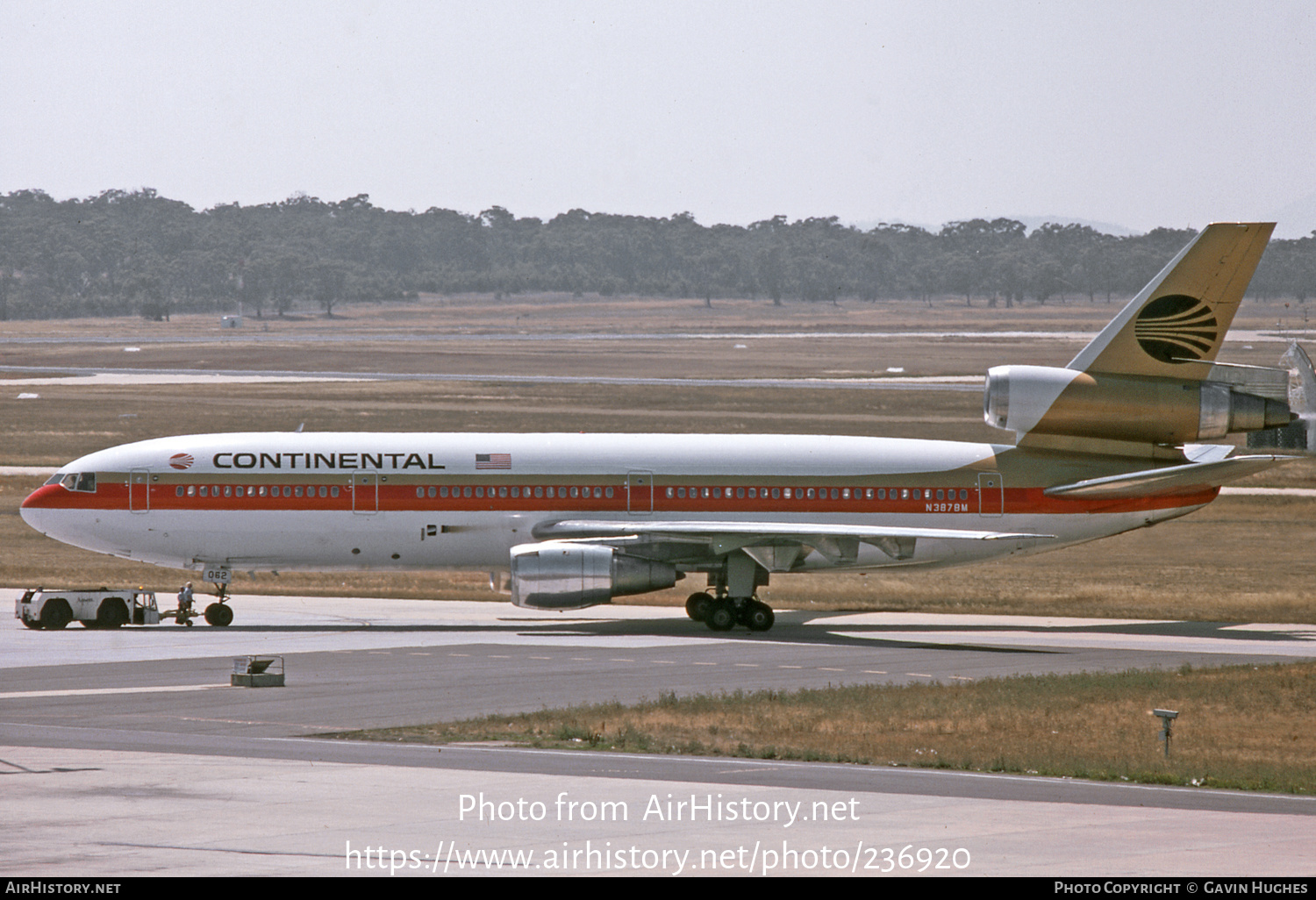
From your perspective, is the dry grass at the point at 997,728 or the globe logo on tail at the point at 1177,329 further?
the globe logo on tail at the point at 1177,329

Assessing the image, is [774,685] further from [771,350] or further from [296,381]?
[771,350]

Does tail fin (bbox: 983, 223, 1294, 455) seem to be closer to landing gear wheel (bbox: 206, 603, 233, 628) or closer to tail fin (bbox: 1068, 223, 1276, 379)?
tail fin (bbox: 1068, 223, 1276, 379)

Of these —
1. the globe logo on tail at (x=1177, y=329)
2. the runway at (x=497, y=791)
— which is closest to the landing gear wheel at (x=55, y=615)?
the runway at (x=497, y=791)

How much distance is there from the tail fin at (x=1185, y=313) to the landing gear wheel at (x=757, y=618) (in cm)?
1081

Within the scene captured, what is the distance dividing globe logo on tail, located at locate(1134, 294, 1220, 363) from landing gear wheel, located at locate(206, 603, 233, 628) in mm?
25339

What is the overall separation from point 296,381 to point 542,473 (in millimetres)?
87758

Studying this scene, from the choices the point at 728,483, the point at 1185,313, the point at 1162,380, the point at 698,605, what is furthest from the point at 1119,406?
the point at 698,605

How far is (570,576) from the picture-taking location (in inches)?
1665

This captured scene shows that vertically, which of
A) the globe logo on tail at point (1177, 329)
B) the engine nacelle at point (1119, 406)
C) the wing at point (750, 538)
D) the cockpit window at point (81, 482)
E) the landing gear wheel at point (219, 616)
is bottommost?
the landing gear wheel at point (219, 616)

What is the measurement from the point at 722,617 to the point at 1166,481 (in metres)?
12.3

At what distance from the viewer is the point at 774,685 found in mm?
33094

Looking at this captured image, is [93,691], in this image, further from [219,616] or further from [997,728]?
[997,728]

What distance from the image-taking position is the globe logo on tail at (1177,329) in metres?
45.3

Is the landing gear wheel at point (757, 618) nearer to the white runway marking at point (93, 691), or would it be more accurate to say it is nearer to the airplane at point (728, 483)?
the airplane at point (728, 483)
